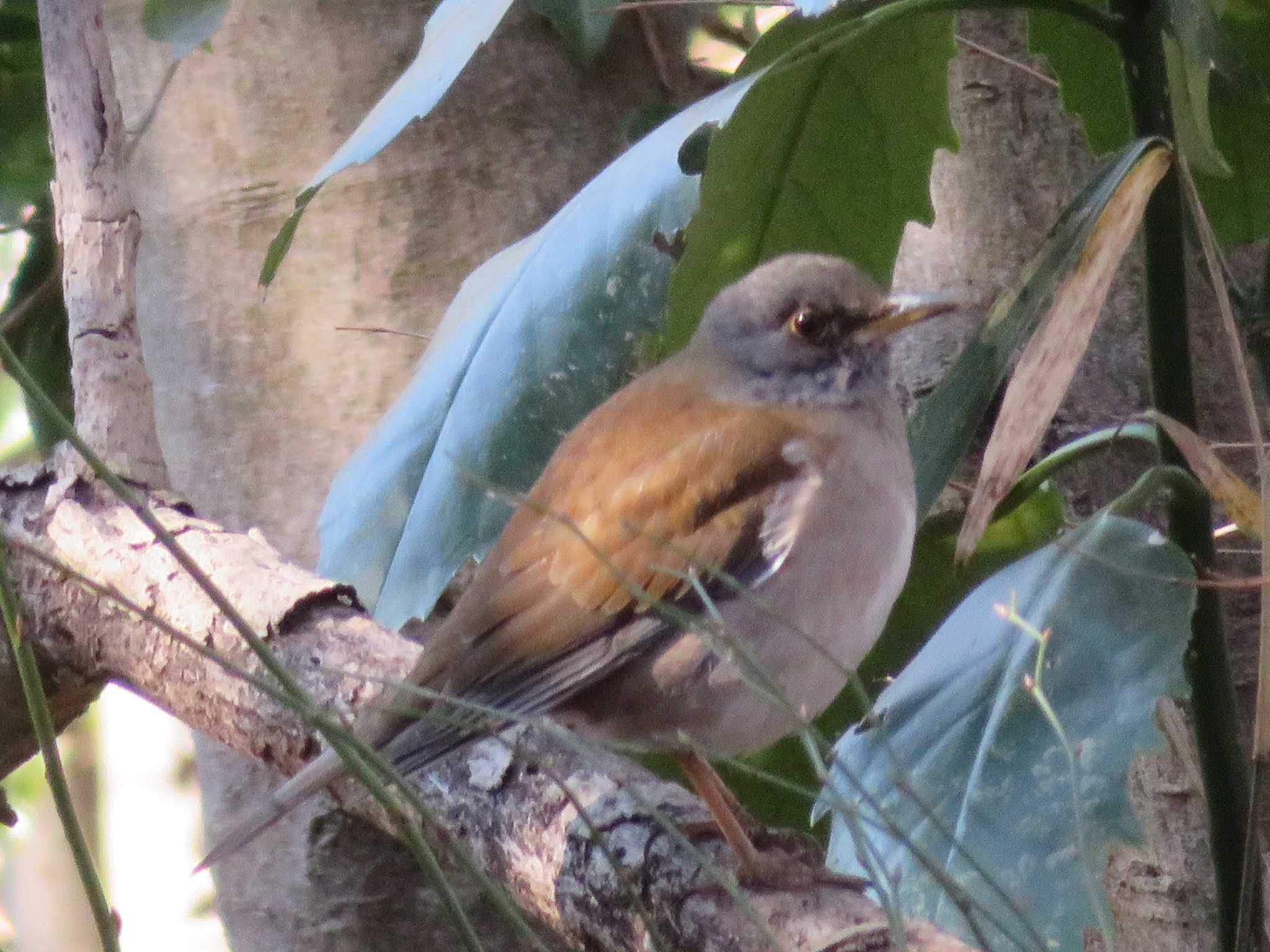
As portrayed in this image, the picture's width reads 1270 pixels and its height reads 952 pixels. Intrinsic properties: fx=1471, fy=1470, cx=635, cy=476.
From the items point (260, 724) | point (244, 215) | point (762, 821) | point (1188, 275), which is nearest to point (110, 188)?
point (244, 215)

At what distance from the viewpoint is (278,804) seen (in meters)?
1.85

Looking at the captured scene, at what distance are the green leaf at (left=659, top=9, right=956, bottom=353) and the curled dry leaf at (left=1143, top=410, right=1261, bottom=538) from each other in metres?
0.76

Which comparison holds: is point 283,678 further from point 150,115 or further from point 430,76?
point 150,115

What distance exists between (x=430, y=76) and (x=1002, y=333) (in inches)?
34.8

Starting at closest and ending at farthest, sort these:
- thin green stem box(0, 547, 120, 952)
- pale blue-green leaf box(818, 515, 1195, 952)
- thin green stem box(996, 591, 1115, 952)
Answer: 1. thin green stem box(0, 547, 120, 952)
2. thin green stem box(996, 591, 1115, 952)
3. pale blue-green leaf box(818, 515, 1195, 952)

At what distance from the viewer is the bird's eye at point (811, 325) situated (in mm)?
2602

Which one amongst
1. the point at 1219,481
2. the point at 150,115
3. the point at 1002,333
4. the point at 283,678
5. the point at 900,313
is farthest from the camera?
the point at 150,115

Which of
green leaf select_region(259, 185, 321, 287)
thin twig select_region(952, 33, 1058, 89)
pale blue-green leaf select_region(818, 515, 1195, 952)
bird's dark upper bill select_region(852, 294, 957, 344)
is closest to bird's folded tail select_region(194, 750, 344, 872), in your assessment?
pale blue-green leaf select_region(818, 515, 1195, 952)

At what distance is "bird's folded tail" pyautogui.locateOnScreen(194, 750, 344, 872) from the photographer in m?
1.82

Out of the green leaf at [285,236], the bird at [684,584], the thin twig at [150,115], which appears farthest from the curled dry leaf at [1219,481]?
the thin twig at [150,115]

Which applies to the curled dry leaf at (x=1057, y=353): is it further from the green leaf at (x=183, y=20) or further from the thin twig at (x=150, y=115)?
the thin twig at (x=150, y=115)

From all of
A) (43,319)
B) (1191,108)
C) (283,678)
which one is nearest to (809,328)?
(1191,108)

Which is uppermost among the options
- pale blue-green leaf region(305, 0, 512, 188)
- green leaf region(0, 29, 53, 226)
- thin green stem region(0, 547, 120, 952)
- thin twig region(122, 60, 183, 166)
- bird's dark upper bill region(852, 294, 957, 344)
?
green leaf region(0, 29, 53, 226)

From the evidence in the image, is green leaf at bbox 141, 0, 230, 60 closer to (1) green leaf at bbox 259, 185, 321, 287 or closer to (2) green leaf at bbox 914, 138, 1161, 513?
(1) green leaf at bbox 259, 185, 321, 287
